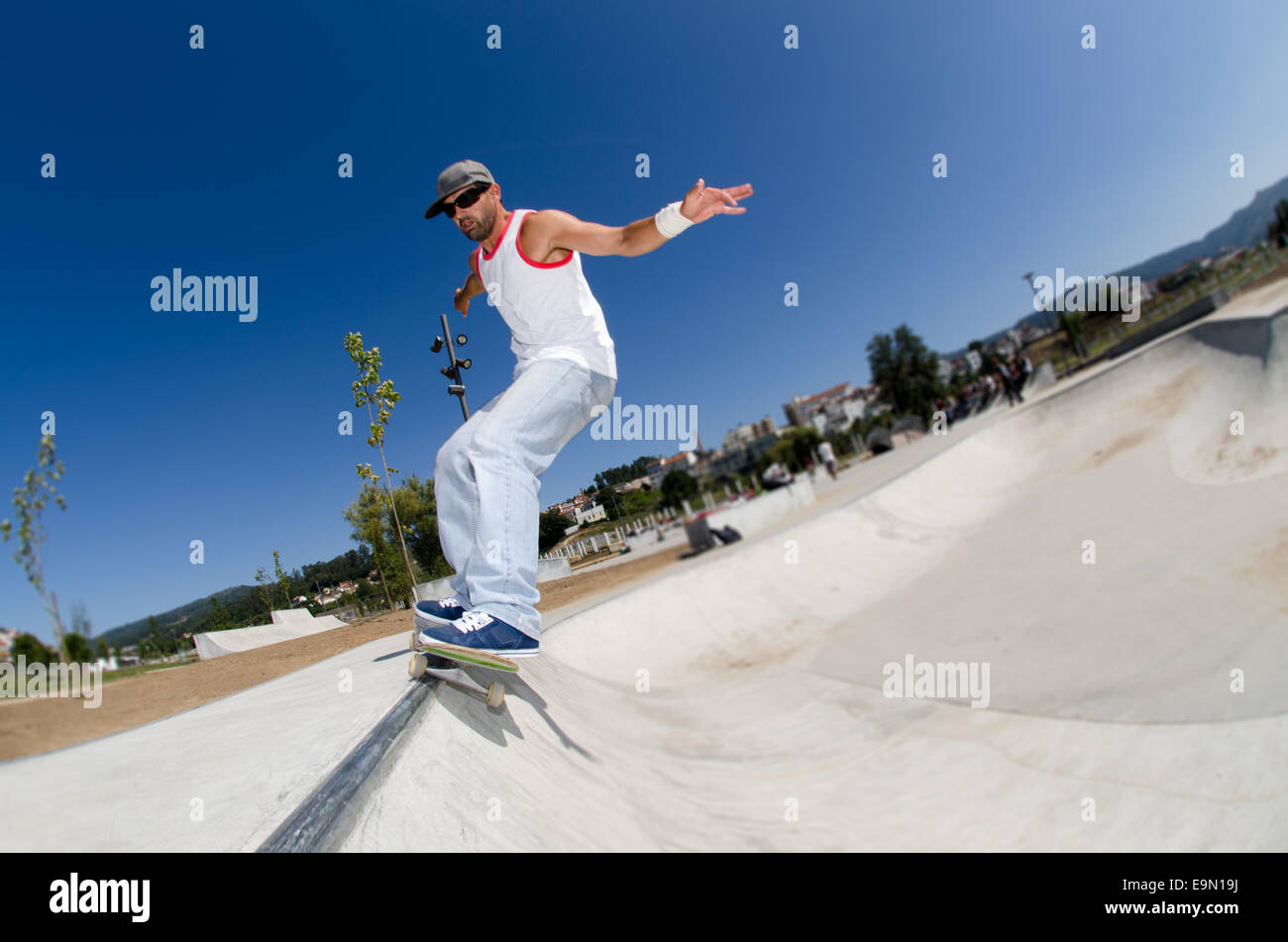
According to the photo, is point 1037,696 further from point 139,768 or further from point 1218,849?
point 139,768

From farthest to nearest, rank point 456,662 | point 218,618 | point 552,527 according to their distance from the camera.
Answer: point 552,527
point 218,618
point 456,662

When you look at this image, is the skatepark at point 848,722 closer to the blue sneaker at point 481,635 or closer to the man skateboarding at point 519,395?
the blue sneaker at point 481,635

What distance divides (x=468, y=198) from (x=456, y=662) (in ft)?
6.79

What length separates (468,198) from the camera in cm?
265

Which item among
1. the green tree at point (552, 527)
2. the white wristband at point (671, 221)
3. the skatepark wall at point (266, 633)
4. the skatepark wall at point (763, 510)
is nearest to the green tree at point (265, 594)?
the skatepark wall at point (266, 633)

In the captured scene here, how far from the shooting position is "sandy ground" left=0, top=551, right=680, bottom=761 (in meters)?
2.14

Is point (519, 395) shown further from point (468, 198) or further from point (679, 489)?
point (679, 489)

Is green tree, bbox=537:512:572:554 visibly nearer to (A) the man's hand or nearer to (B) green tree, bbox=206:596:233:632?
(B) green tree, bbox=206:596:233:632

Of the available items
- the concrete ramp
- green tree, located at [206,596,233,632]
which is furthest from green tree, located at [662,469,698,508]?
green tree, located at [206,596,233,632]

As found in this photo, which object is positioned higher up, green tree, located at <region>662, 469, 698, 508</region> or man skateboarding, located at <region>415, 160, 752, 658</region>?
A: man skateboarding, located at <region>415, 160, 752, 658</region>

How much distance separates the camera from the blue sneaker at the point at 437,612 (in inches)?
98.3

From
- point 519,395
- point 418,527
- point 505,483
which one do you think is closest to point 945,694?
point 505,483
